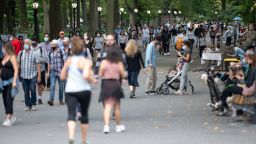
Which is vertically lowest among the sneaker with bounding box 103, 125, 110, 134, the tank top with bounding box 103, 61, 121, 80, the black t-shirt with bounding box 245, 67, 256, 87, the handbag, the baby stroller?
the baby stroller

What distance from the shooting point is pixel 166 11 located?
379 feet

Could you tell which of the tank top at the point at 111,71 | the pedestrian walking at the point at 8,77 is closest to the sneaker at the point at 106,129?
the tank top at the point at 111,71

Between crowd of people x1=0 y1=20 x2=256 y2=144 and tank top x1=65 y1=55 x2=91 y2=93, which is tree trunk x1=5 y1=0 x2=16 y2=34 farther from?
tank top x1=65 y1=55 x2=91 y2=93

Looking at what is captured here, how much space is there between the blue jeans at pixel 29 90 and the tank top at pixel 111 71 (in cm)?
477

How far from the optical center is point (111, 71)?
468 inches

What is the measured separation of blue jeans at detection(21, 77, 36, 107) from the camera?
641 inches

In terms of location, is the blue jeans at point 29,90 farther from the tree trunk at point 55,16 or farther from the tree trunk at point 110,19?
the tree trunk at point 110,19

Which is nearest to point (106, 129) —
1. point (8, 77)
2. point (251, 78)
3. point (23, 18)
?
point (8, 77)

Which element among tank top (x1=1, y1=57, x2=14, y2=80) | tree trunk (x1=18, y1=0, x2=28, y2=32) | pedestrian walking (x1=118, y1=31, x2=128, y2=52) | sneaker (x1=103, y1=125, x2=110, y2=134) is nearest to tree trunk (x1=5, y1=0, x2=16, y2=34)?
tree trunk (x1=18, y1=0, x2=28, y2=32)

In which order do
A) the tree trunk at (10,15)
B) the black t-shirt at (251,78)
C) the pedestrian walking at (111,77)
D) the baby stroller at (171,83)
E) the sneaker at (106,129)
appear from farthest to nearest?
the tree trunk at (10,15), the baby stroller at (171,83), the black t-shirt at (251,78), the sneaker at (106,129), the pedestrian walking at (111,77)

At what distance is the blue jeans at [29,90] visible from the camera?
1627 centimetres

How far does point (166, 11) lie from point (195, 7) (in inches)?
2729

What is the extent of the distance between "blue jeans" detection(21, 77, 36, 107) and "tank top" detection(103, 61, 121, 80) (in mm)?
4767

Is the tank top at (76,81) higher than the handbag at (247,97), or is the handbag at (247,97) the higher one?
the tank top at (76,81)
